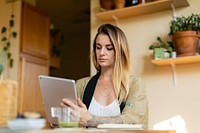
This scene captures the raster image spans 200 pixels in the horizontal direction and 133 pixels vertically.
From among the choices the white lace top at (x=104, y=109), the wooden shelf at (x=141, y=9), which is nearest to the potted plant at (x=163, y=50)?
the wooden shelf at (x=141, y=9)

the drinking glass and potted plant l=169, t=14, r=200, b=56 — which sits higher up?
potted plant l=169, t=14, r=200, b=56

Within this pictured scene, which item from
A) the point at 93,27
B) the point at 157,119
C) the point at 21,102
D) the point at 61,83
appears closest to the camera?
the point at 61,83

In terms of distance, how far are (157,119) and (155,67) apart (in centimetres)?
42

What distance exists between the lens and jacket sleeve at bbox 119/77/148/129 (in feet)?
5.06

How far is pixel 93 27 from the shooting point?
9.52 ft

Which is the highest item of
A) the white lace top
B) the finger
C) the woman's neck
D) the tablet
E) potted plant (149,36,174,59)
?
potted plant (149,36,174,59)

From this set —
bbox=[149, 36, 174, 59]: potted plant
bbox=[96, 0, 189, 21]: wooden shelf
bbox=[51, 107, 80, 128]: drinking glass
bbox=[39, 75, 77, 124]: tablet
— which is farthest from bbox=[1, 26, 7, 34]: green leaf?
bbox=[51, 107, 80, 128]: drinking glass

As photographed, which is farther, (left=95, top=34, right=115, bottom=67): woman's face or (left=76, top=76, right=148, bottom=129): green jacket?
(left=95, top=34, right=115, bottom=67): woman's face

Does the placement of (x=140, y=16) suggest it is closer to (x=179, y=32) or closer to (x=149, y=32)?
(x=149, y=32)

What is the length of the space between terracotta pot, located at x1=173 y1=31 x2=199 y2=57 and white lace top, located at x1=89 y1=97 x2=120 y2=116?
31.2 inches

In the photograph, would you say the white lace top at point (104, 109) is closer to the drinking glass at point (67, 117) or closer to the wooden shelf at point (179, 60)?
the drinking glass at point (67, 117)

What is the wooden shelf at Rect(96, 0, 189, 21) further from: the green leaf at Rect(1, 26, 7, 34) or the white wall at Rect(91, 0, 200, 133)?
the green leaf at Rect(1, 26, 7, 34)

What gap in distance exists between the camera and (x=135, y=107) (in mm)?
1613

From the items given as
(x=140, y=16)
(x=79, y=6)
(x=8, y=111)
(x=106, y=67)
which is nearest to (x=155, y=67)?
(x=140, y=16)
